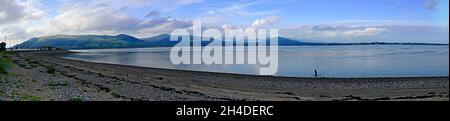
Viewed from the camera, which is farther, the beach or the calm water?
the calm water

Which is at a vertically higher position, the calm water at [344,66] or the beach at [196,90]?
the calm water at [344,66]

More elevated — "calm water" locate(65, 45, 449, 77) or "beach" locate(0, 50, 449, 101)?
"calm water" locate(65, 45, 449, 77)

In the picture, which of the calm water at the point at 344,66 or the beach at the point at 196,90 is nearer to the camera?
the beach at the point at 196,90

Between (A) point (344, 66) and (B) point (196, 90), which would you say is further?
(A) point (344, 66)

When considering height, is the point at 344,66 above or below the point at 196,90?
above
